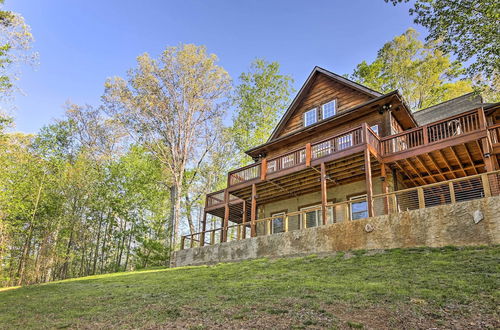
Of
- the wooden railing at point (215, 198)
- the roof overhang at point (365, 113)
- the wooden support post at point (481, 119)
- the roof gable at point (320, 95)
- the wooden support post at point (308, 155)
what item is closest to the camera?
the wooden support post at point (481, 119)

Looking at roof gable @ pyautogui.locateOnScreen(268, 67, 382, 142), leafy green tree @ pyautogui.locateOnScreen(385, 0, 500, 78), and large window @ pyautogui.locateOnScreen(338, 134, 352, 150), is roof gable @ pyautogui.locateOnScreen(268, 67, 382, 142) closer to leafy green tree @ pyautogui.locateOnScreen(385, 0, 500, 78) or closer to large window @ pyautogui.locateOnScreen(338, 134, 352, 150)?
large window @ pyautogui.locateOnScreen(338, 134, 352, 150)

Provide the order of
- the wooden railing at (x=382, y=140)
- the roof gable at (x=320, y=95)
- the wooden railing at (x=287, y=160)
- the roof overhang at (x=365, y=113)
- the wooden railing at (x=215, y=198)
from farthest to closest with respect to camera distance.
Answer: the wooden railing at (x=215, y=198) < the roof gable at (x=320, y=95) < the wooden railing at (x=287, y=160) < the roof overhang at (x=365, y=113) < the wooden railing at (x=382, y=140)

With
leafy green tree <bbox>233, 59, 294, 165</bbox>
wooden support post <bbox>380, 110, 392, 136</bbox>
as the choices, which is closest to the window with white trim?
wooden support post <bbox>380, 110, 392, 136</bbox>

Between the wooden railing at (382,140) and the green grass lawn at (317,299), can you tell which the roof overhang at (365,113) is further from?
the green grass lawn at (317,299)

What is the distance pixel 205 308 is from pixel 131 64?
67.2ft

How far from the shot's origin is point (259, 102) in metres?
30.1

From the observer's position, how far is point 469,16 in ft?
33.3

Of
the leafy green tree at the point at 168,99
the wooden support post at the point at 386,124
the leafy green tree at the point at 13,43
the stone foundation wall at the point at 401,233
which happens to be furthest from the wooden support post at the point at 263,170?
the leafy green tree at the point at 13,43

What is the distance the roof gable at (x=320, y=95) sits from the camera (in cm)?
1738

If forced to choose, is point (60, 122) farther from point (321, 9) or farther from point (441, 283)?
point (441, 283)

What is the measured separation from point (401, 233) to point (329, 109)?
9493 mm

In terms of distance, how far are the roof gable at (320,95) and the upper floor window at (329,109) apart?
233 mm

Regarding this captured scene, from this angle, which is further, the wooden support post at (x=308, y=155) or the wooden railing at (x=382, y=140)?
the wooden support post at (x=308, y=155)

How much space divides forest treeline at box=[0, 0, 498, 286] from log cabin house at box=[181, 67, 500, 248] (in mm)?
6139
